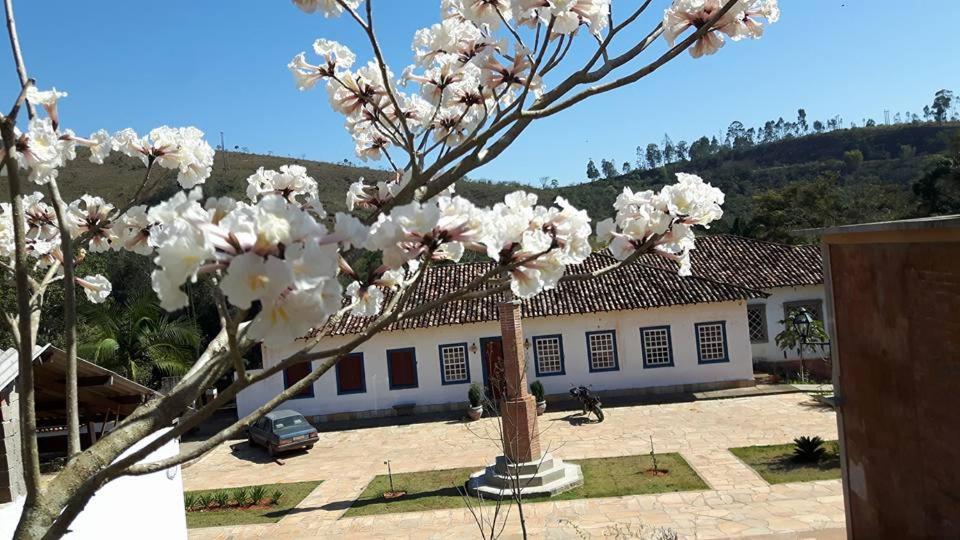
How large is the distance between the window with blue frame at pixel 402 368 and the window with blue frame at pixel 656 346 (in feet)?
20.4

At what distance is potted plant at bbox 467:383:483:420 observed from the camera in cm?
1805

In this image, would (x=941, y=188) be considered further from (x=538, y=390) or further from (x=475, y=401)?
A: (x=475, y=401)

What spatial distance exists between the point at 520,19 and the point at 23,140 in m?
1.79

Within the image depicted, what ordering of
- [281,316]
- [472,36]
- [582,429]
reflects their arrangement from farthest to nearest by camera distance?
[582,429]
[472,36]
[281,316]

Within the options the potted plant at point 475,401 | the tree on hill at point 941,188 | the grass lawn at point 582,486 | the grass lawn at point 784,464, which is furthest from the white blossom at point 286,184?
the tree on hill at point 941,188

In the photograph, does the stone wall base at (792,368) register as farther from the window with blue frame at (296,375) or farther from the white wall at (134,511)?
the white wall at (134,511)

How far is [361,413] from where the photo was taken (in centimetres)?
1970

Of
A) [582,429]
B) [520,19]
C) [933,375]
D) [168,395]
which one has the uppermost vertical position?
[520,19]

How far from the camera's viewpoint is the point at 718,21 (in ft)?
8.75

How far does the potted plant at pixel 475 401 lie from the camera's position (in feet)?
59.2

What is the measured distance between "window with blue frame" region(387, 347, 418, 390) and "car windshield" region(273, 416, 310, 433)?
11.3 feet

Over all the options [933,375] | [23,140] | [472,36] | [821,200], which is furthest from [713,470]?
[821,200]

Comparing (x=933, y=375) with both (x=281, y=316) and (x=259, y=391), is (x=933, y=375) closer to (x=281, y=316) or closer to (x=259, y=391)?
(x=281, y=316)

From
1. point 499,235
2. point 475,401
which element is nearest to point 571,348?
point 475,401
